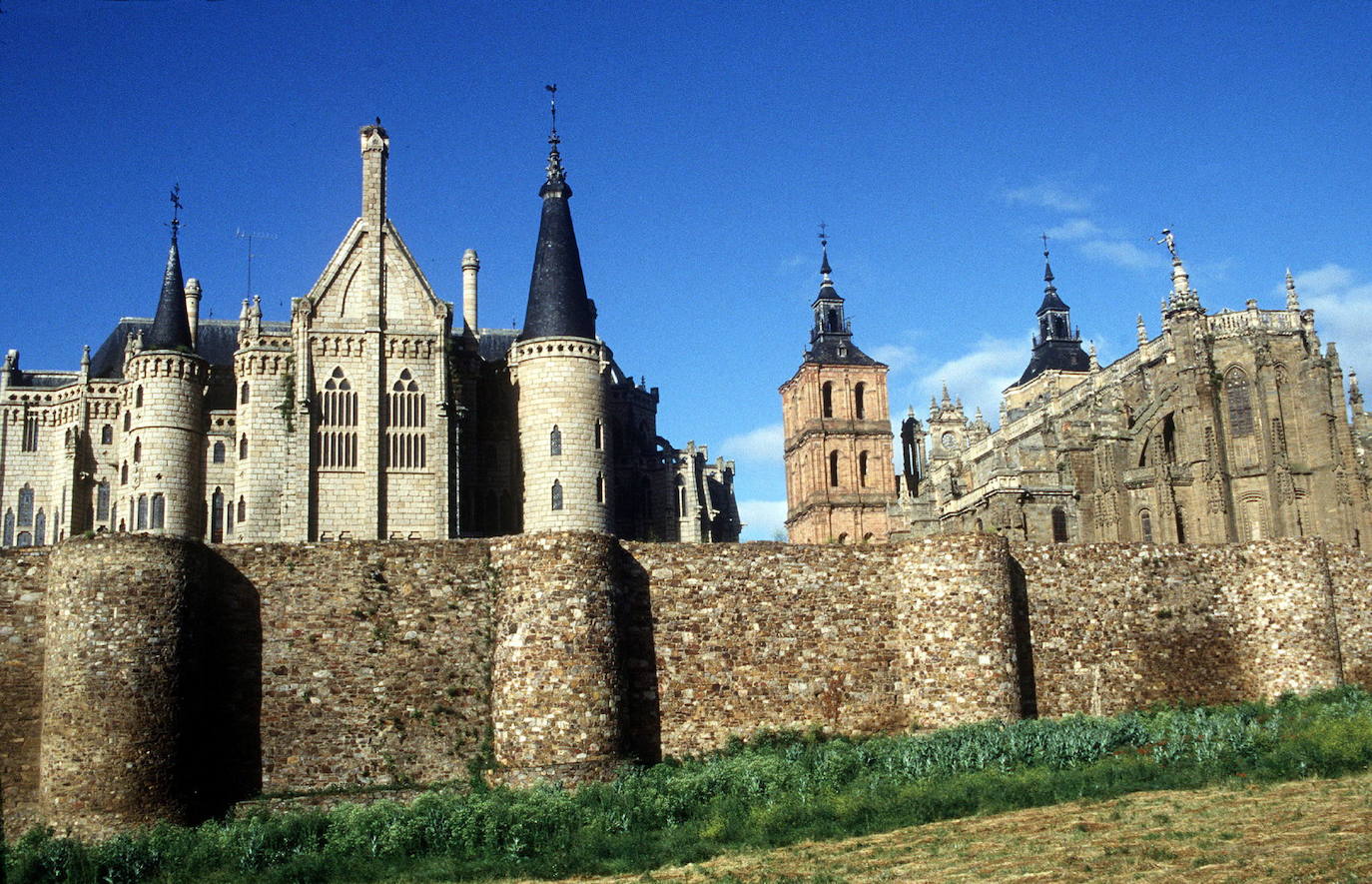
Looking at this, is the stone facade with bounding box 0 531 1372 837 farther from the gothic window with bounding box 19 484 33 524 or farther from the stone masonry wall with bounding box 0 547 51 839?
the gothic window with bounding box 19 484 33 524

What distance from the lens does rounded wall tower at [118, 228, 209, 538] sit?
55.7m

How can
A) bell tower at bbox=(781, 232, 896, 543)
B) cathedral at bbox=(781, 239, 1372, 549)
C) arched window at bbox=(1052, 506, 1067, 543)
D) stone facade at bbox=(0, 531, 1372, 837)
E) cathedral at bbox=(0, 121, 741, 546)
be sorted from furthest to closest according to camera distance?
bell tower at bbox=(781, 232, 896, 543) → arched window at bbox=(1052, 506, 1067, 543) → cathedral at bbox=(781, 239, 1372, 549) → cathedral at bbox=(0, 121, 741, 546) → stone facade at bbox=(0, 531, 1372, 837)

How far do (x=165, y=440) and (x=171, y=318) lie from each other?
5.82 m

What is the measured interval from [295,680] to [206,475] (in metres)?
32.3

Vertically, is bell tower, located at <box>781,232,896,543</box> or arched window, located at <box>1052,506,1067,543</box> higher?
bell tower, located at <box>781,232,896,543</box>

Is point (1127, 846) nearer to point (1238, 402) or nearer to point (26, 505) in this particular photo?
point (1238, 402)

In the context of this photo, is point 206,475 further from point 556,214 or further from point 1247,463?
point 1247,463

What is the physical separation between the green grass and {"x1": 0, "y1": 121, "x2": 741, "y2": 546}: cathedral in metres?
28.6

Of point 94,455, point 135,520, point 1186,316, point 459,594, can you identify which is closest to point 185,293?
point 94,455

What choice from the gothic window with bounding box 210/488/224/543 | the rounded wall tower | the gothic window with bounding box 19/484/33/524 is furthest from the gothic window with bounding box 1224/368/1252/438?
the gothic window with bounding box 19/484/33/524

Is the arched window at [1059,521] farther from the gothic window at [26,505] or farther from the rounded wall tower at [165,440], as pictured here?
the gothic window at [26,505]

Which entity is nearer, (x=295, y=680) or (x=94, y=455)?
(x=295, y=680)

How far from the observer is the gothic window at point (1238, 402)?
6494 cm

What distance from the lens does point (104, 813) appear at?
24.2 meters
